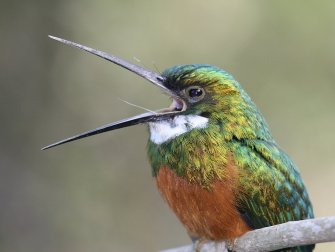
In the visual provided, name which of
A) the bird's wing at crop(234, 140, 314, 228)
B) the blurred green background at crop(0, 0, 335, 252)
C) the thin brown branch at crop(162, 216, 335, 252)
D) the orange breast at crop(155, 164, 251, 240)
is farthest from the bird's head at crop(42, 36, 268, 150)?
the blurred green background at crop(0, 0, 335, 252)

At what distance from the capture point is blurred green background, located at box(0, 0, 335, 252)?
16.0ft

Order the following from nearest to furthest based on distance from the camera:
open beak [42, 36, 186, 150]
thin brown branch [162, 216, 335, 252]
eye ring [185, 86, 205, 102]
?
thin brown branch [162, 216, 335, 252]
open beak [42, 36, 186, 150]
eye ring [185, 86, 205, 102]

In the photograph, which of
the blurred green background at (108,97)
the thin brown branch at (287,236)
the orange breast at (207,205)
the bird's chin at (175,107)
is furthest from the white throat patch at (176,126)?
the blurred green background at (108,97)

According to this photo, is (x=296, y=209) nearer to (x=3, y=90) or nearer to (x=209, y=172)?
(x=209, y=172)

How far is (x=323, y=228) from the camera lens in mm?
1604

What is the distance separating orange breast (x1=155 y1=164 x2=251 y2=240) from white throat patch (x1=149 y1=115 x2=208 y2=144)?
0.22 meters

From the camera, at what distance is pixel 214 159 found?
2279 mm

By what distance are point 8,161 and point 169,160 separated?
10.1ft

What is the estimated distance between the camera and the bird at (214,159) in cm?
226

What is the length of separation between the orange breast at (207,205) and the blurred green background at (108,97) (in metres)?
2.38

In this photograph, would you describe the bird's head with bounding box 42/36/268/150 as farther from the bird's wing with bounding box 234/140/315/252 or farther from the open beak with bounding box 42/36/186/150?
the bird's wing with bounding box 234/140/315/252

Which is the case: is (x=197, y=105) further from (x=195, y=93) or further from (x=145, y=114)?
(x=145, y=114)

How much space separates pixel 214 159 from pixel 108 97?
368cm

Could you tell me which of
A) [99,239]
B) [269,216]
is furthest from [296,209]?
[99,239]
